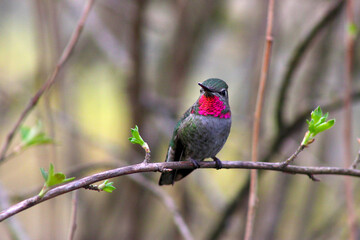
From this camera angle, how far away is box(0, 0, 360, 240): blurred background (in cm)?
391

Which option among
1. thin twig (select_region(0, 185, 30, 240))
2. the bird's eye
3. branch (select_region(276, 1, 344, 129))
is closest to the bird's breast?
the bird's eye

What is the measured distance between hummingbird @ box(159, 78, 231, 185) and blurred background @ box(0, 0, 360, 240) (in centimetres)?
40

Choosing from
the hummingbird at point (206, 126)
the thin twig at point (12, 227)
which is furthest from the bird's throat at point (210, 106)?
the thin twig at point (12, 227)

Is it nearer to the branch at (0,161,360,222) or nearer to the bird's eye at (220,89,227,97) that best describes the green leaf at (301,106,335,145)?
the branch at (0,161,360,222)

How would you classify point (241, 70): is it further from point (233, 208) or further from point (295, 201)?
point (233, 208)

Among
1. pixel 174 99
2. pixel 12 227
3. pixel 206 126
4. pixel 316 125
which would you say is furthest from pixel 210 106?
pixel 12 227

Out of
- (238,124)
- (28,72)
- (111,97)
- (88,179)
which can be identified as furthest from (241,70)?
(88,179)

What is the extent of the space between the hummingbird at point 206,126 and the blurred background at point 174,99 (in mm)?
402

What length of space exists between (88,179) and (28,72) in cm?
466

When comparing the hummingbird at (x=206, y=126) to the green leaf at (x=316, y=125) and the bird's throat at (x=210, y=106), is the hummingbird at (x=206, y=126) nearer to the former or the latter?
the bird's throat at (x=210, y=106)

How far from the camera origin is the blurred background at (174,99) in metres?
3.91

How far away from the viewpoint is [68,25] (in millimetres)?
5961

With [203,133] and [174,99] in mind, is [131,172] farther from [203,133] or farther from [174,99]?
[174,99]

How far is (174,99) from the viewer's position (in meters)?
4.38
